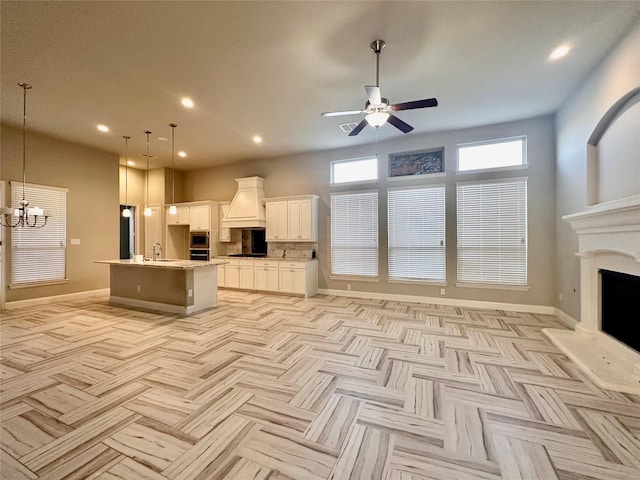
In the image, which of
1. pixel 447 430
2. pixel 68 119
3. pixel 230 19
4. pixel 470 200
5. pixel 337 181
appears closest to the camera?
pixel 447 430

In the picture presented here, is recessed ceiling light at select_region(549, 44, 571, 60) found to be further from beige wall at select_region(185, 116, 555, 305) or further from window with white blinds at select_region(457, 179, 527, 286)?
window with white blinds at select_region(457, 179, 527, 286)

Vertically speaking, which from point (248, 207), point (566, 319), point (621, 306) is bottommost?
point (566, 319)

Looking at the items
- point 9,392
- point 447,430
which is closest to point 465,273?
point 447,430

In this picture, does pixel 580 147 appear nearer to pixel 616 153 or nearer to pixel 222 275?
pixel 616 153

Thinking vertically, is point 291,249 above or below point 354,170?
below

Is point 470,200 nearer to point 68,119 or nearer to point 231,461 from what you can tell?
point 231,461

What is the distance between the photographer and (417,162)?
586cm

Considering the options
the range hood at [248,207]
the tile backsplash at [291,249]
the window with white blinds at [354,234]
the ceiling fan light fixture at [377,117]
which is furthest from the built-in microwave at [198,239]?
the ceiling fan light fixture at [377,117]

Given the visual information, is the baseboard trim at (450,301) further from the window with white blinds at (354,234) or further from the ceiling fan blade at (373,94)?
the ceiling fan blade at (373,94)

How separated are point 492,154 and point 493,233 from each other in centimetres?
156

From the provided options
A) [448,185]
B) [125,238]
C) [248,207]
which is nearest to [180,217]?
[248,207]

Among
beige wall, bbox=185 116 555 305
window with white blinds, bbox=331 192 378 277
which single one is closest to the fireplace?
beige wall, bbox=185 116 555 305

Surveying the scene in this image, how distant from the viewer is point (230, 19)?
264 centimetres

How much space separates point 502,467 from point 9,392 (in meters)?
3.97
